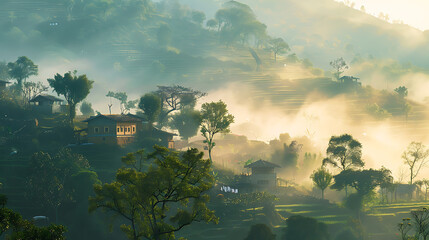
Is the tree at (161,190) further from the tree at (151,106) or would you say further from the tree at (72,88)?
the tree at (72,88)

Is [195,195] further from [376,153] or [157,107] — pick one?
[376,153]

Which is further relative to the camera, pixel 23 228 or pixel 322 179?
pixel 322 179

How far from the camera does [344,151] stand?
110 m

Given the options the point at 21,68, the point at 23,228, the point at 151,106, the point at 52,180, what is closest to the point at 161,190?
the point at 23,228

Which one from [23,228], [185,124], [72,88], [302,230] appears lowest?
[302,230]

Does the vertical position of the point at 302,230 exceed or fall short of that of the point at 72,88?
it falls short

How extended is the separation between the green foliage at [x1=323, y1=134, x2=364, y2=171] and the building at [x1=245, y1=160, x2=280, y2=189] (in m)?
11.3

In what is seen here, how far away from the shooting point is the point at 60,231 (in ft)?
133

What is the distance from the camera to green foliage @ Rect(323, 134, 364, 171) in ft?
359

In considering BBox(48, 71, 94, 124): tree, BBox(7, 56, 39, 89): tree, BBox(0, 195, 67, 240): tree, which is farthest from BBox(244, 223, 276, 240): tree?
BBox(7, 56, 39, 89): tree

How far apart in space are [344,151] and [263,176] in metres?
17.3

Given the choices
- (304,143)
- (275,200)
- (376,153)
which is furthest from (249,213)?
(376,153)

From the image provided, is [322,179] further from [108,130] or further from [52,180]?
[52,180]

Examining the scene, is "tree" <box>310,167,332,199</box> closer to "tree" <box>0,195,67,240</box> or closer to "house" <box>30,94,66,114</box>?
"house" <box>30,94,66,114</box>
